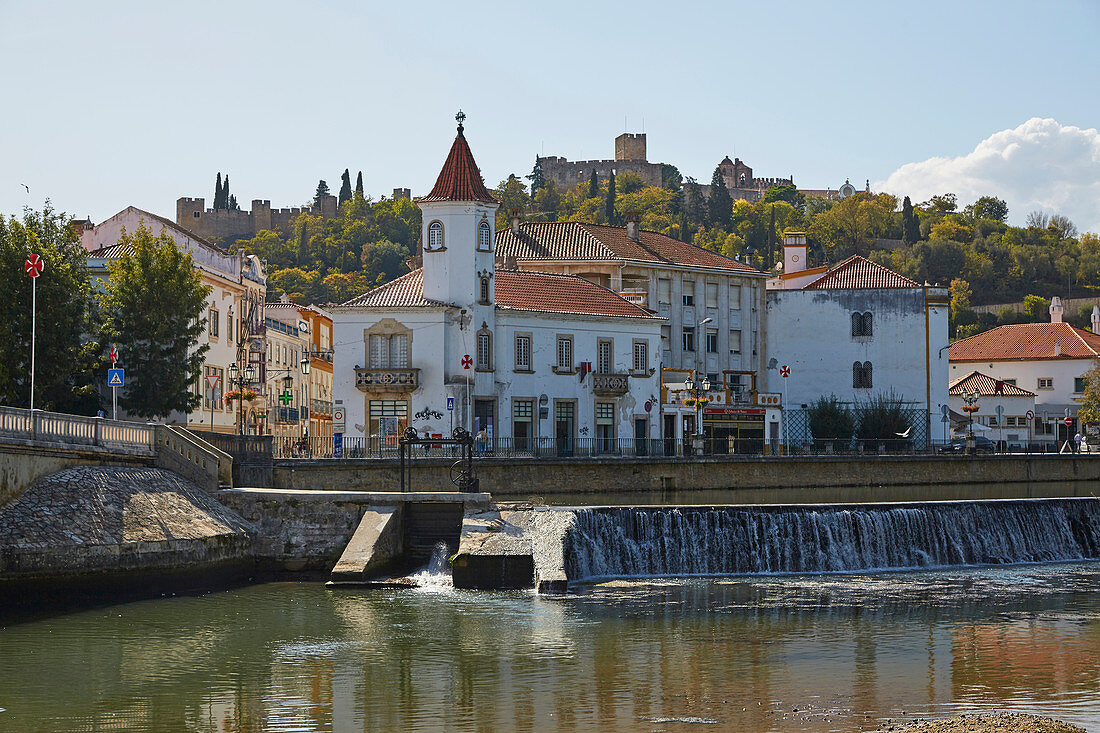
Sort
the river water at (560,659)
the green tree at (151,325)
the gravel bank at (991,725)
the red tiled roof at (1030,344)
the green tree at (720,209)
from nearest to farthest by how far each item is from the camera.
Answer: the gravel bank at (991,725), the river water at (560,659), the green tree at (151,325), the red tiled roof at (1030,344), the green tree at (720,209)

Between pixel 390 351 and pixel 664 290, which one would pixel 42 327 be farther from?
pixel 664 290

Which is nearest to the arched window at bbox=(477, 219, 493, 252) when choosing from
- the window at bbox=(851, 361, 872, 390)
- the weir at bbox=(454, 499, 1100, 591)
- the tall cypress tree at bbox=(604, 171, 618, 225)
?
the weir at bbox=(454, 499, 1100, 591)

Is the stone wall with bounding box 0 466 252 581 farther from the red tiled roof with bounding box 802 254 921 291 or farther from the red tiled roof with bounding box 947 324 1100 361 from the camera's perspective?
the red tiled roof with bounding box 947 324 1100 361

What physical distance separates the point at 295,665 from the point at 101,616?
22.6ft

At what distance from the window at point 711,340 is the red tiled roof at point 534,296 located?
11935 mm

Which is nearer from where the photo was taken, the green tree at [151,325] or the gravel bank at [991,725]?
the gravel bank at [991,725]

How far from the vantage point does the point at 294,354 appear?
285 feet

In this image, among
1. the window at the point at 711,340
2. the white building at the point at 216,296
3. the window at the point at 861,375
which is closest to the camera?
the white building at the point at 216,296

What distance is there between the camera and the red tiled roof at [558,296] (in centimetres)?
6556

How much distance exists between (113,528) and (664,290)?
173 feet

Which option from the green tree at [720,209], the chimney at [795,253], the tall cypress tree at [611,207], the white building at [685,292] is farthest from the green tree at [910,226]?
the white building at [685,292]

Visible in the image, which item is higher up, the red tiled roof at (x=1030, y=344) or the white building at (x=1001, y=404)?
the red tiled roof at (x=1030, y=344)

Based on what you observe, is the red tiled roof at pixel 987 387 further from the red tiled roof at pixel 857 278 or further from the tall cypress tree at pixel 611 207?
the tall cypress tree at pixel 611 207

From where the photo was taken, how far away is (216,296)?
6278 cm
